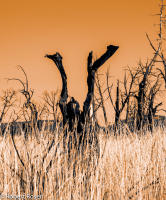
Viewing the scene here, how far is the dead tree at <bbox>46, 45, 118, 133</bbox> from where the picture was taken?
386cm

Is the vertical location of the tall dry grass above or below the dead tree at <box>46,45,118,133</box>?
below

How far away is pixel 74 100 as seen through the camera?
13.0ft

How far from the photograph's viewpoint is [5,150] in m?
3.11

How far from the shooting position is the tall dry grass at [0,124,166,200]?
2.81 meters

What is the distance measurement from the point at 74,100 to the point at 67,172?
124 cm

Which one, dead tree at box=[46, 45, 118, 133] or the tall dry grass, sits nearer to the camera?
the tall dry grass

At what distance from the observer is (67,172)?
3.01 m

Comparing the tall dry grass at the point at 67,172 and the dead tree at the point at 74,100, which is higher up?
the dead tree at the point at 74,100

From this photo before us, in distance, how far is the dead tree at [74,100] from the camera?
3857 millimetres

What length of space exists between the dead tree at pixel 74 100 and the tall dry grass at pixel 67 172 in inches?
14.7

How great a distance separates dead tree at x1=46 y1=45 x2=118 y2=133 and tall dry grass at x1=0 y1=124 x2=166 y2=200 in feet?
1.22

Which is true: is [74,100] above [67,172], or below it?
above

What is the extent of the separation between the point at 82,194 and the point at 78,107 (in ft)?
4.02

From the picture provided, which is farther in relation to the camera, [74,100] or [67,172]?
[74,100]
